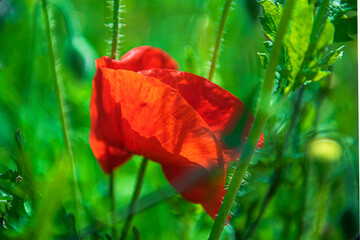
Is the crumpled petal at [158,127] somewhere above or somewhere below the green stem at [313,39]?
below

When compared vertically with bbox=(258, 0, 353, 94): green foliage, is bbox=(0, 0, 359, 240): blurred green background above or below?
below

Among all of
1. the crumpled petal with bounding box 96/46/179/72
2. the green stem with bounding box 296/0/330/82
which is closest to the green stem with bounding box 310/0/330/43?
the green stem with bounding box 296/0/330/82

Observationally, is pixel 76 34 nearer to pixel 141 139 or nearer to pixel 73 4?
pixel 73 4

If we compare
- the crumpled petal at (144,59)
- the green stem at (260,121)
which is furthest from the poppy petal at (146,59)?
the green stem at (260,121)

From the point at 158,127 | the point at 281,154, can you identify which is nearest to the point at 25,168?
the point at 158,127

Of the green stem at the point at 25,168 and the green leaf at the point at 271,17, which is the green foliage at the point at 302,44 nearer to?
the green leaf at the point at 271,17

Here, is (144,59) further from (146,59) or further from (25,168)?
(25,168)

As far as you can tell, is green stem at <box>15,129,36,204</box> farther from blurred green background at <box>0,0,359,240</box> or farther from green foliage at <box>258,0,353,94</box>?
green foliage at <box>258,0,353,94</box>

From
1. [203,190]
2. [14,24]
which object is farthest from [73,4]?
[203,190]
